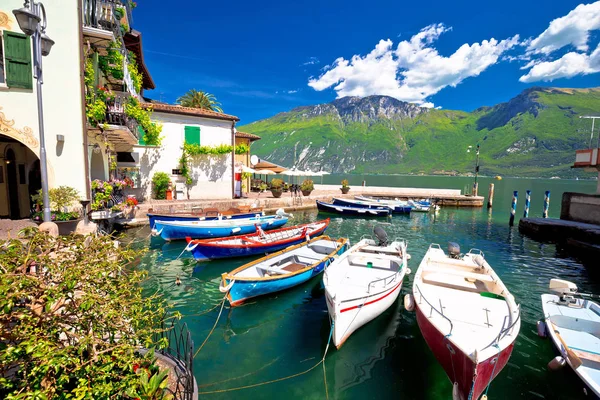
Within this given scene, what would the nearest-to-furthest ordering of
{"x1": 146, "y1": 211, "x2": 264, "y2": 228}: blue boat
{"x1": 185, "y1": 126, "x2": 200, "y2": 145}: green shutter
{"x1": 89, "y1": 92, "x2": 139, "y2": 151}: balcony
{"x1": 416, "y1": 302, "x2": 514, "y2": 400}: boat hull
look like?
1. {"x1": 416, "y1": 302, "x2": 514, "y2": 400}: boat hull
2. {"x1": 89, "y1": 92, "x2": 139, "y2": 151}: balcony
3. {"x1": 146, "y1": 211, "x2": 264, "y2": 228}: blue boat
4. {"x1": 185, "y1": 126, "x2": 200, "y2": 145}: green shutter

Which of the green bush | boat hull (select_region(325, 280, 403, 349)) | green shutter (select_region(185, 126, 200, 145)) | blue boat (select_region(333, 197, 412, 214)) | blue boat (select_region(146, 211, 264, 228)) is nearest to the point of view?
boat hull (select_region(325, 280, 403, 349))

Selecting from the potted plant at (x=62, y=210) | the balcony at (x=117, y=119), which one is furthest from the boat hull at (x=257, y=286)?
the balcony at (x=117, y=119)

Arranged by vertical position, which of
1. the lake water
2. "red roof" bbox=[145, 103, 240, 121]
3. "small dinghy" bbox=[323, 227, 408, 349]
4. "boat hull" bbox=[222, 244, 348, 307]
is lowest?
the lake water

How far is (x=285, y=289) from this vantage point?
1054cm

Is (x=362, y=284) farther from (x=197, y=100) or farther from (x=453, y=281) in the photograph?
(x=197, y=100)

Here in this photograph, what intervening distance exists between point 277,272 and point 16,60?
12.3m

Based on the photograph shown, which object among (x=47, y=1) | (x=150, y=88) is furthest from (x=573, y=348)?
(x=150, y=88)

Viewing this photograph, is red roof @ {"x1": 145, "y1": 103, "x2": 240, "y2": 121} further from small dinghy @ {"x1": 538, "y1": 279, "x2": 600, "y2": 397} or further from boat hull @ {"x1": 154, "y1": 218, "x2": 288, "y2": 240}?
small dinghy @ {"x1": 538, "y1": 279, "x2": 600, "y2": 397}

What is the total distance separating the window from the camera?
1032 cm

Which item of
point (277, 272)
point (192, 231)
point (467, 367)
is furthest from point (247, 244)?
point (467, 367)

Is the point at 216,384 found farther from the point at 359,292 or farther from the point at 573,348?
the point at 573,348

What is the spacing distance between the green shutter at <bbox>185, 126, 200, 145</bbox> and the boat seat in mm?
21553

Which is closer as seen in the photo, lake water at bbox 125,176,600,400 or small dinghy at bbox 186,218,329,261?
lake water at bbox 125,176,600,400

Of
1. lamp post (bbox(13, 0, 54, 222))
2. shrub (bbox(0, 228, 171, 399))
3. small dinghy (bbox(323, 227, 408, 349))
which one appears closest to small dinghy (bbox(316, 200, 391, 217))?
small dinghy (bbox(323, 227, 408, 349))
